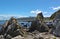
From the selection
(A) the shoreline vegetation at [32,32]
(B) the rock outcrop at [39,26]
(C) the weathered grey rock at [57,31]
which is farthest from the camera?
(B) the rock outcrop at [39,26]

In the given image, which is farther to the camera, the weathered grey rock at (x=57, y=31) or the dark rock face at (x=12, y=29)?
the dark rock face at (x=12, y=29)

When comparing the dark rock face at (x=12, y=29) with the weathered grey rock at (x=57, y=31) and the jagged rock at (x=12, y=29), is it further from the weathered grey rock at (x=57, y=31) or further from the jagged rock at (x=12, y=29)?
the weathered grey rock at (x=57, y=31)

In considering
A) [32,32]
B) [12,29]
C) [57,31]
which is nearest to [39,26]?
[32,32]

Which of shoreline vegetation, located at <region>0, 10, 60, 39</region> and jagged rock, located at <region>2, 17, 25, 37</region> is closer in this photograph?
shoreline vegetation, located at <region>0, 10, 60, 39</region>

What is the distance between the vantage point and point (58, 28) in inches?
1199

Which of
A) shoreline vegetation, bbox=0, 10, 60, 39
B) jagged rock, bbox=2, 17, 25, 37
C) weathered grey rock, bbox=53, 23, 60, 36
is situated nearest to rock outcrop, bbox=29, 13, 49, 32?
shoreline vegetation, bbox=0, 10, 60, 39

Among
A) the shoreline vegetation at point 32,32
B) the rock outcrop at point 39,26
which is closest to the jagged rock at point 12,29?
the shoreline vegetation at point 32,32

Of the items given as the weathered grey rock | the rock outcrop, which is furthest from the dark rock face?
the weathered grey rock

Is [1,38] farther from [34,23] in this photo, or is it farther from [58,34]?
[34,23]

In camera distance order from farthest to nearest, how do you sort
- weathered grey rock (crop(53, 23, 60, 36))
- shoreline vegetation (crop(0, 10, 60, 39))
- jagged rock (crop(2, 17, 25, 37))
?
jagged rock (crop(2, 17, 25, 37)) < weathered grey rock (crop(53, 23, 60, 36)) < shoreline vegetation (crop(0, 10, 60, 39))

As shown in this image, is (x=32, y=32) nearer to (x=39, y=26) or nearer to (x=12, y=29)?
(x=39, y=26)

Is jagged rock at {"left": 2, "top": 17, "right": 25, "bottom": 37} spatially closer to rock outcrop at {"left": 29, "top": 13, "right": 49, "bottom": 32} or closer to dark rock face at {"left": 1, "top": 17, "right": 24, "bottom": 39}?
dark rock face at {"left": 1, "top": 17, "right": 24, "bottom": 39}

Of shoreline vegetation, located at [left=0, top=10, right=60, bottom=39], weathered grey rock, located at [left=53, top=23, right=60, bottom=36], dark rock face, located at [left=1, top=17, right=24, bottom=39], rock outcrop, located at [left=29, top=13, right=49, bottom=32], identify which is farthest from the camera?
rock outcrop, located at [left=29, top=13, right=49, bottom=32]

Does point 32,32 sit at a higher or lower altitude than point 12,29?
lower
